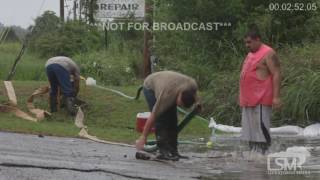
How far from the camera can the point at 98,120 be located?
16.3 metres

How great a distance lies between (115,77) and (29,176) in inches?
752

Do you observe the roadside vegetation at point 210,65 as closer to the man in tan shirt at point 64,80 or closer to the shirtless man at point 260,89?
the man in tan shirt at point 64,80

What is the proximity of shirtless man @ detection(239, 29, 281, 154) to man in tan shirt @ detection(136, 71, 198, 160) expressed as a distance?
3.40 feet

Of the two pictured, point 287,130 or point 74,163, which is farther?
point 287,130

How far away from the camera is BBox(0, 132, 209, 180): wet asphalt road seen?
793 centimetres

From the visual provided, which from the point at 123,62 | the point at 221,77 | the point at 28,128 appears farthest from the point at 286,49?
the point at 123,62

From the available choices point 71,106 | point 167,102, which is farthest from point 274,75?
point 71,106

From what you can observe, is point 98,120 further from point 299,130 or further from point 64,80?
point 299,130

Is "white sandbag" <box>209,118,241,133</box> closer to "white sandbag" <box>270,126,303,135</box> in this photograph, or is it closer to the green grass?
the green grass

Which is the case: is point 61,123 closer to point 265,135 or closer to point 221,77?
point 221,77

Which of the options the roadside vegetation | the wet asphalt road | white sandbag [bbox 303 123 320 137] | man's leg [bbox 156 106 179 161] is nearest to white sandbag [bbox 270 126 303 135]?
white sandbag [bbox 303 123 320 137]

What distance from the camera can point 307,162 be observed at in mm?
10133

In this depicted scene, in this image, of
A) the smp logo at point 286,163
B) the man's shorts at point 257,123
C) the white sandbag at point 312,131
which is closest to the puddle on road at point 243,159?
the smp logo at point 286,163

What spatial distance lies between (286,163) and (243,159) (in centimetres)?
91
